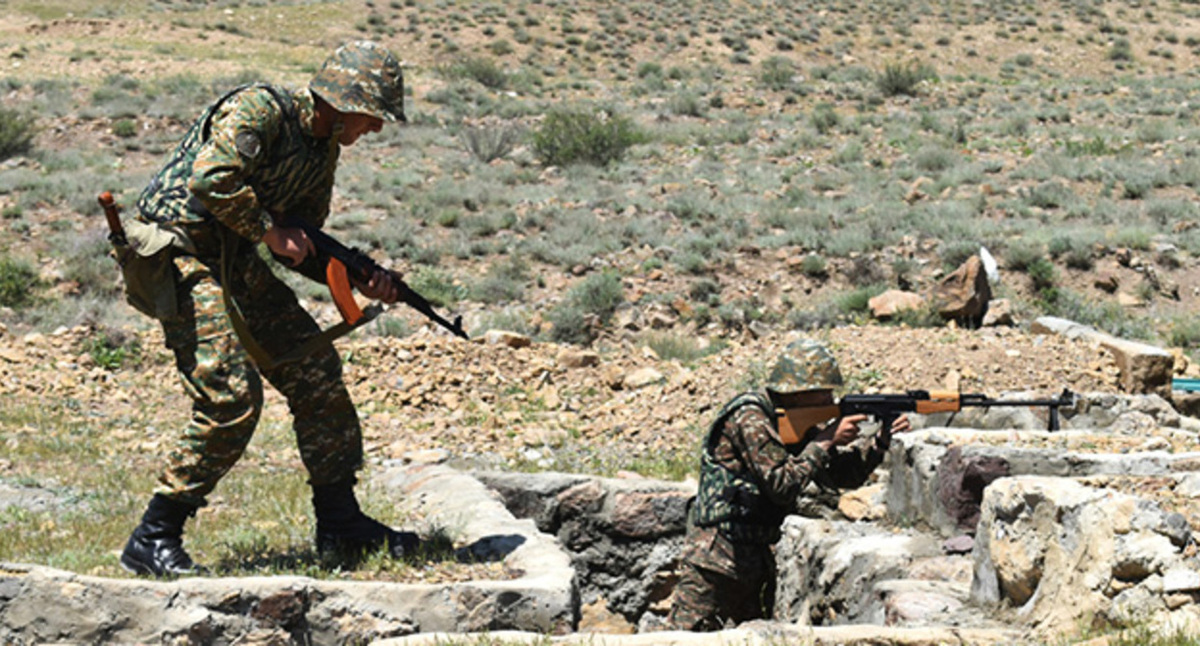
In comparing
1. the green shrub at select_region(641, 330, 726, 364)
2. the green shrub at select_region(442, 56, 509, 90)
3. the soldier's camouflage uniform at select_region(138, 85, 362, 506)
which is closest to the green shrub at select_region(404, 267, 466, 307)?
the green shrub at select_region(641, 330, 726, 364)

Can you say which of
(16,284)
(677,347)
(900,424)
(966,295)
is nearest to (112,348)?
(16,284)

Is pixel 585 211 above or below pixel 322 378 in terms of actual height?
below

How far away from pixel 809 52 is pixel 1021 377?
96.7 feet

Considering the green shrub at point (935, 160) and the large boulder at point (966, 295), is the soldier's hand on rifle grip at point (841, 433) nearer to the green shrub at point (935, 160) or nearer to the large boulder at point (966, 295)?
the large boulder at point (966, 295)

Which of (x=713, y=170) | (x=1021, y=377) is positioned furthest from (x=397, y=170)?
(x=1021, y=377)

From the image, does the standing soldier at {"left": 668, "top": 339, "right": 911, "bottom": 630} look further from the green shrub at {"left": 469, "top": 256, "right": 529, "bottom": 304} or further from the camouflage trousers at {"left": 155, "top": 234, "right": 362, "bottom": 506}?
the green shrub at {"left": 469, "top": 256, "right": 529, "bottom": 304}

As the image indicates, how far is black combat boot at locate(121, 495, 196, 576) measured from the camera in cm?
409

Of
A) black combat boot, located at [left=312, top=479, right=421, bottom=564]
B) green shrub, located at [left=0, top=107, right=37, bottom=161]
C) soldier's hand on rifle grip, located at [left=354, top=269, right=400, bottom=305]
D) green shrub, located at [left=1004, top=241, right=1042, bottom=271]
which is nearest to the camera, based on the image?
soldier's hand on rifle grip, located at [left=354, top=269, right=400, bottom=305]

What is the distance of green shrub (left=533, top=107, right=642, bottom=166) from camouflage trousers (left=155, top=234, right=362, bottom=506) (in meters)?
15.8

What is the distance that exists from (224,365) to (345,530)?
Result: 36.4 inches

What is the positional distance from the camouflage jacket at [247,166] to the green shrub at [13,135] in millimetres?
16895

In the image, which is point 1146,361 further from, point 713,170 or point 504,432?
point 713,170

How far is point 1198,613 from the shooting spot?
3320 mm

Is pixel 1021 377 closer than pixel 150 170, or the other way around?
pixel 1021 377
